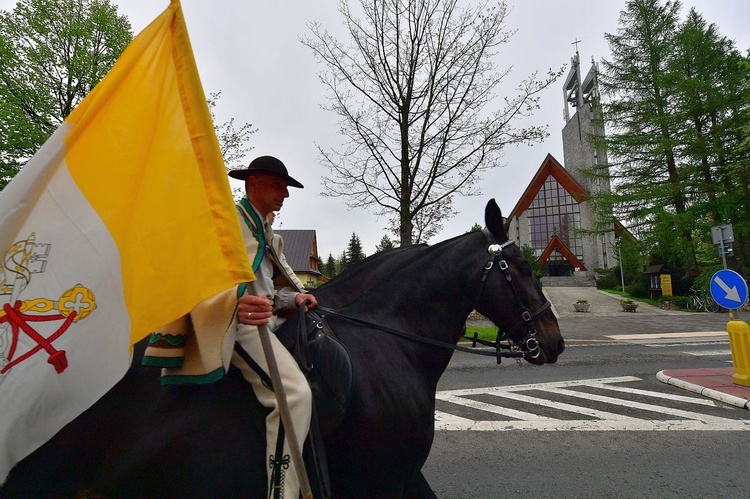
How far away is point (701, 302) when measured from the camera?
23.7m

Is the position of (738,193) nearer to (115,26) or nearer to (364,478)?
(364,478)

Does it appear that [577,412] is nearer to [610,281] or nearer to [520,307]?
[520,307]

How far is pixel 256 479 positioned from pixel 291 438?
1.11 ft

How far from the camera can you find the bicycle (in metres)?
23.2

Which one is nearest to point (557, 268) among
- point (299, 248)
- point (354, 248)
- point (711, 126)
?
point (711, 126)

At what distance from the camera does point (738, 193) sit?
23.7 meters

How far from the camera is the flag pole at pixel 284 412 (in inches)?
64.4

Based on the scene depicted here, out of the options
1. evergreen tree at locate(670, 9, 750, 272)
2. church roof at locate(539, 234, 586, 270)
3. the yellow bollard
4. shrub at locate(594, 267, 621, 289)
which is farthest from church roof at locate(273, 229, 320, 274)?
the yellow bollard

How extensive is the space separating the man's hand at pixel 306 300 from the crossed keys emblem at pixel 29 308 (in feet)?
2.97

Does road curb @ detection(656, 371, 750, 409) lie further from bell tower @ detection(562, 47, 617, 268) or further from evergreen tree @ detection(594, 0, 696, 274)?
bell tower @ detection(562, 47, 617, 268)

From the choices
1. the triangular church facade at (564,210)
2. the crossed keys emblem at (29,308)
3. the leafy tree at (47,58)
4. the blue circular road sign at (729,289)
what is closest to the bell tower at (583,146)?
the triangular church facade at (564,210)

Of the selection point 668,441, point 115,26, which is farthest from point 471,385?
point 115,26

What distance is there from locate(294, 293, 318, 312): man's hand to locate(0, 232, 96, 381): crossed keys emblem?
91 centimetres

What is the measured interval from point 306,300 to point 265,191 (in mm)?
684
